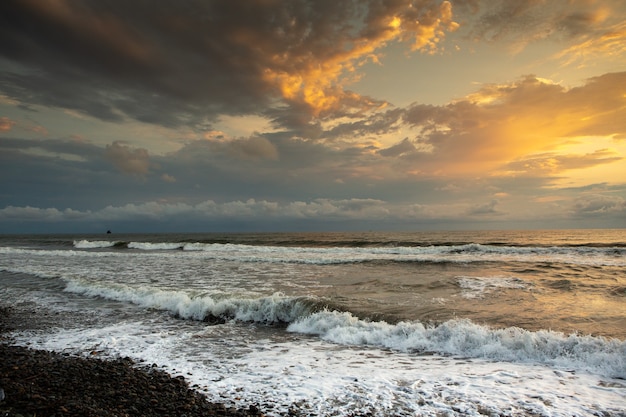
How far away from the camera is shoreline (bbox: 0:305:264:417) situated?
4.73 metres

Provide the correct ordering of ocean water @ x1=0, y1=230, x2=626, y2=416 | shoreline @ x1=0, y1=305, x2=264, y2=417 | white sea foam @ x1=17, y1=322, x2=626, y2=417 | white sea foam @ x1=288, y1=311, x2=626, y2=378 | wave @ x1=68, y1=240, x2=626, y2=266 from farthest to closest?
wave @ x1=68, y1=240, x2=626, y2=266 < white sea foam @ x1=288, y1=311, x2=626, y2=378 < ocean water @ x1=0, y1=230, x2=626, y2=416 < white sea foam @ x1=17, y1=322, x2=626, y2=417 < shoreline @ x1=0, y1=305, x2=264, y2=417

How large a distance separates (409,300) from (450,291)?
2808 millimetres

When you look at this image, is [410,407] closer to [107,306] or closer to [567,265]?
[107,306]

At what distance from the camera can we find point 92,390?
17.9 ft

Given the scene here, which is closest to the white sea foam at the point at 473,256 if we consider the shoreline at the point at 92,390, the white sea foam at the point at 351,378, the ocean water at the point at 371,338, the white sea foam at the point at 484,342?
the ocean water at the point at 371,338

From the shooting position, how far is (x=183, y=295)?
42.0 ft

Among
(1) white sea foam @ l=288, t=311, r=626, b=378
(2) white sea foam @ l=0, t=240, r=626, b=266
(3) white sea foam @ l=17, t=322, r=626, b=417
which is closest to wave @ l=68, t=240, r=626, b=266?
(2) white sea foam @ l=0, t=240, r=626, b=266

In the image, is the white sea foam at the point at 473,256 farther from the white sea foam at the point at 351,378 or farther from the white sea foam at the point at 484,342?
the white sea foam at the point at 351,378

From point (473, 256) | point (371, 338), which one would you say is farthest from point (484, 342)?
point (473, 256)

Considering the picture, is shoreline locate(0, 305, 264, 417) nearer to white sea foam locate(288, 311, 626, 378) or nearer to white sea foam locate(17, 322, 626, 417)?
white sea foam locate(17, 322, 626, 417)

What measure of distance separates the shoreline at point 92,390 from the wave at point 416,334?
→ 420 cm

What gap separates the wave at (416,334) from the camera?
281 inches

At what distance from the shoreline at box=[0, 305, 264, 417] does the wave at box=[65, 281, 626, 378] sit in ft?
13.8

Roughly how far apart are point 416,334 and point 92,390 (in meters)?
6.73
